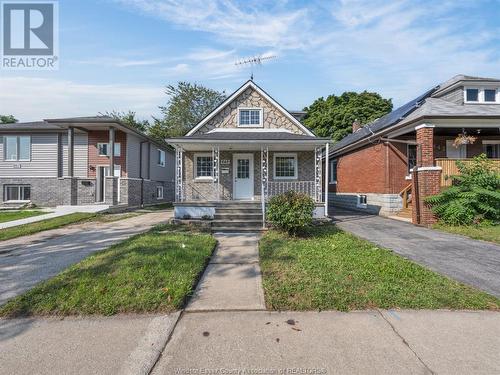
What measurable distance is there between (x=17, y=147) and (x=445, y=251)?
2326cm

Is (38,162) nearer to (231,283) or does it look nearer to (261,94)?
(261,94)

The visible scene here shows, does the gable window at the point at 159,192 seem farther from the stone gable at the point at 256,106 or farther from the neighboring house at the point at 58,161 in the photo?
the stone gable at the point at 256,106

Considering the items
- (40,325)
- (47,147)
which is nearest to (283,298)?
(40,325)

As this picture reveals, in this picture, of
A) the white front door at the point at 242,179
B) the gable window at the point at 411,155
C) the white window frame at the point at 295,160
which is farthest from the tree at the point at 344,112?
the white front door at the point at 242,179

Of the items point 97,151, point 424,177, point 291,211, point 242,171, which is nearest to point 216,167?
point 242,171

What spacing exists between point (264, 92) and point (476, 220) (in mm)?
10052

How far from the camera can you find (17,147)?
60.0 feet

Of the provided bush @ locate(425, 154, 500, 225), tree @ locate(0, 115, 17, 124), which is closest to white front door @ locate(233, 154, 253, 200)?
bush @ locate(425, 154, 500, 225)

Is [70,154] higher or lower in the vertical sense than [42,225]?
higher

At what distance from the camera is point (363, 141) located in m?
15.2

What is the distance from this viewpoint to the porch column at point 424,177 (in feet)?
33.8

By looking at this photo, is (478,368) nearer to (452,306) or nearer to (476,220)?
(452,306)

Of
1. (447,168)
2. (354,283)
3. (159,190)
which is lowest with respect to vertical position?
(354,283)

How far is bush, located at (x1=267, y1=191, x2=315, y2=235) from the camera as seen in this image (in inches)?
291
